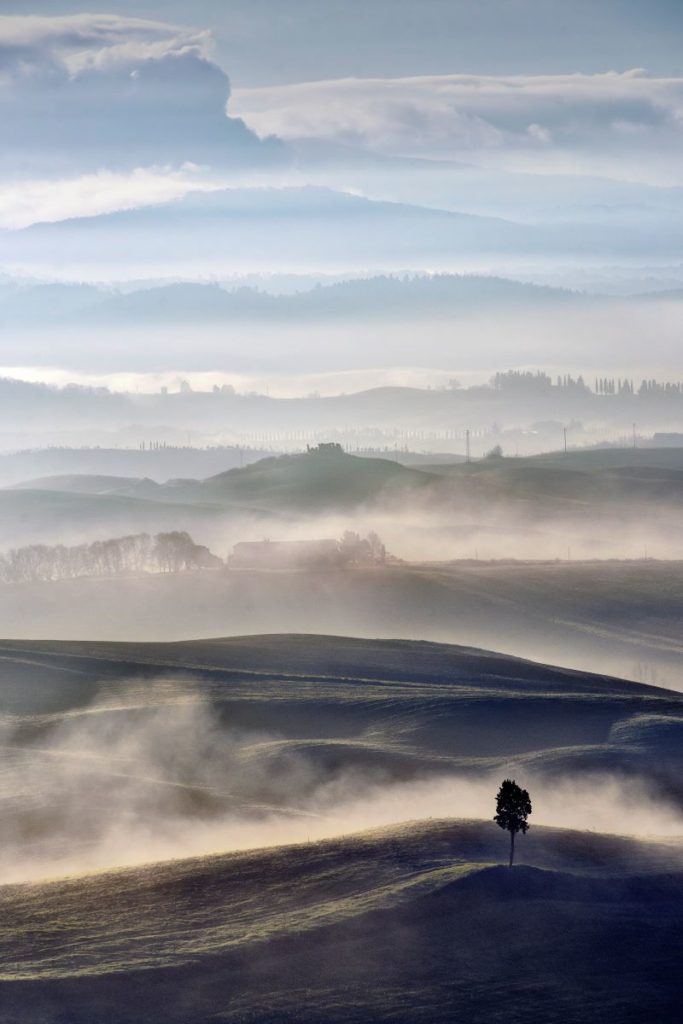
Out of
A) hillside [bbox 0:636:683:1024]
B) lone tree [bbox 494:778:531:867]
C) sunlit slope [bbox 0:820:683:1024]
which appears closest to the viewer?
sunlit slope [bbox 0:820:683:1024]

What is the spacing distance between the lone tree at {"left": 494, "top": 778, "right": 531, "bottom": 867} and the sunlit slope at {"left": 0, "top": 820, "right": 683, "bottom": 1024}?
1385 mm

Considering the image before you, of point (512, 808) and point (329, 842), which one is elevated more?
point (512, 808)

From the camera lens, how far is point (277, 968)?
4797cm


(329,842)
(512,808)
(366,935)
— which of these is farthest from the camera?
(329,842)

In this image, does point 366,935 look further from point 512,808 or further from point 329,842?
point 329,842

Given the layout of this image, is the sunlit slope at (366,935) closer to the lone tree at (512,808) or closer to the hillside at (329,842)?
the hillside at (329,842)

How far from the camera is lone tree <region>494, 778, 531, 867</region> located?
190 feet

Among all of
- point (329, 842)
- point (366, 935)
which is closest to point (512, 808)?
point (329, 842)

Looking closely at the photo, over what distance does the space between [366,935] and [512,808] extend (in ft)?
33.6

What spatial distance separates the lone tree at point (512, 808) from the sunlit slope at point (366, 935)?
1385 mm

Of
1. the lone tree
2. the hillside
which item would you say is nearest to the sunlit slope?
the hillside

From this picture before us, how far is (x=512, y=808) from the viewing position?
192 feet

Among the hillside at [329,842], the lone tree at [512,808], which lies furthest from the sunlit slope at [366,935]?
the lone tree at [512,808]

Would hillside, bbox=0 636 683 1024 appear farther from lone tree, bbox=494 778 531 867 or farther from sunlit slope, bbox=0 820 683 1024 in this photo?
lone tree, bbox=494 778 531 867
